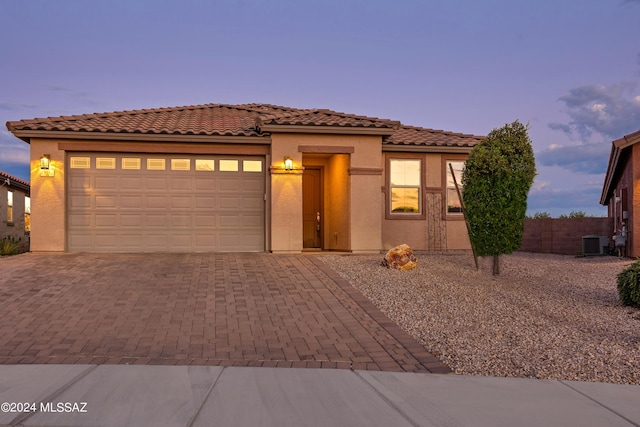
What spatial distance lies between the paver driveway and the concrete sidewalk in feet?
1.60

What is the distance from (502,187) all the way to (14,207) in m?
20.8

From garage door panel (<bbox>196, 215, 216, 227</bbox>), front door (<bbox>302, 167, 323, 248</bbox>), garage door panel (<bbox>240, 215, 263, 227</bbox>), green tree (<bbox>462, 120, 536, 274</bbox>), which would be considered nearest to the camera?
green tree (<bbox>462, 120, 536, 274</bbox>)

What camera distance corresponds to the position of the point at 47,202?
14609mm

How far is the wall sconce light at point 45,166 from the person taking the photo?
1440 centimetres

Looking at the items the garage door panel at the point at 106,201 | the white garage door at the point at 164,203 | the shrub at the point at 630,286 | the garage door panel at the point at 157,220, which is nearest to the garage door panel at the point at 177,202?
the white garage door at the point at 164,203

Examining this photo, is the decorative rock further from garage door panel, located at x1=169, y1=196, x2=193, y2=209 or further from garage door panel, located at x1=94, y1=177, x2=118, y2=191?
garage door panel, located at x1=94, y1=177, x2=118, y2=191

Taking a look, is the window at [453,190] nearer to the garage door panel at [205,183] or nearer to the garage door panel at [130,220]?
the garage door panel at [205,183]

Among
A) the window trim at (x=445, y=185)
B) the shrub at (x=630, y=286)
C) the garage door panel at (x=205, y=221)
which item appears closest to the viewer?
the shrub at (x=630, y=286)

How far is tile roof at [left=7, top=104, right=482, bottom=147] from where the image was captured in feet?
48.2

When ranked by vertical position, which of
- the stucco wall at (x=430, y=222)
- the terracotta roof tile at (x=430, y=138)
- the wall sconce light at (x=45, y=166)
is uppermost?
the terracotta roof tile at (x=430, y=138)

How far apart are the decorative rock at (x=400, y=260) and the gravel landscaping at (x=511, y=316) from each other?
171mm

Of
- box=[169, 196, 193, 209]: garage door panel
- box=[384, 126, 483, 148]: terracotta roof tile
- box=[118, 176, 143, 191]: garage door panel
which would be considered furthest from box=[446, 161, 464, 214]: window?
box=[118, 176, 143, 191]: garage door panel

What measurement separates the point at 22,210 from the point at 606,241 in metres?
23.8

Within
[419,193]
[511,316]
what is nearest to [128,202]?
[419,193]
